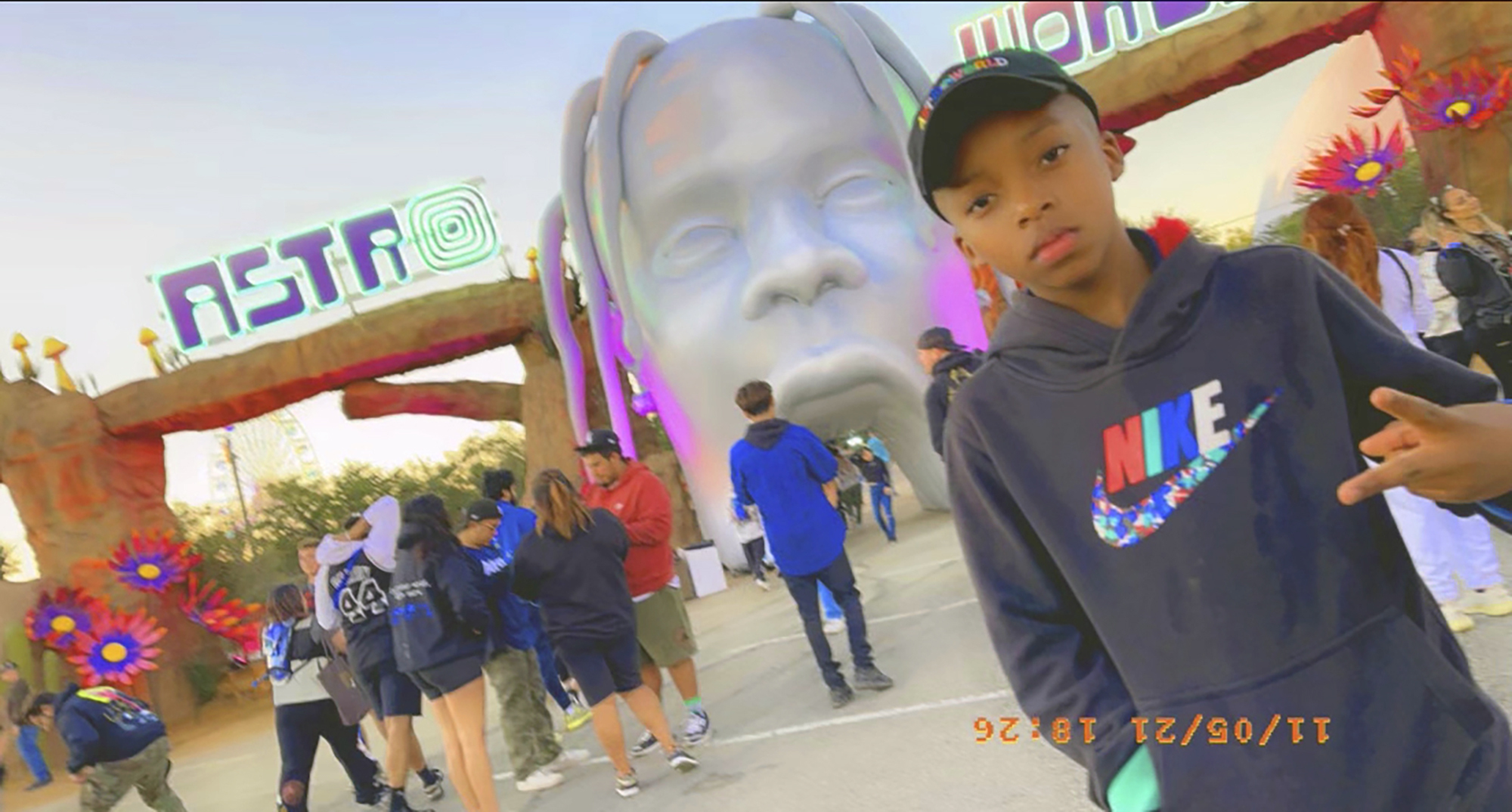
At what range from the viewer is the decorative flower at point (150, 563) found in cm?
1029

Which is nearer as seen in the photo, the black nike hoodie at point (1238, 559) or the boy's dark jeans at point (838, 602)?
the black nike hoodie at point (1238, 559)

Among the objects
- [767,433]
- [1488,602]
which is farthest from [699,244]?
[1488,602]

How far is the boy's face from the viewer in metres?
1.01

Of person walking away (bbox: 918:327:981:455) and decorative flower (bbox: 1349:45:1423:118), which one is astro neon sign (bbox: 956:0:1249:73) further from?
person walking away (bbox: 918:327:981:455)

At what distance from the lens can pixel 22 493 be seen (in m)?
11.0

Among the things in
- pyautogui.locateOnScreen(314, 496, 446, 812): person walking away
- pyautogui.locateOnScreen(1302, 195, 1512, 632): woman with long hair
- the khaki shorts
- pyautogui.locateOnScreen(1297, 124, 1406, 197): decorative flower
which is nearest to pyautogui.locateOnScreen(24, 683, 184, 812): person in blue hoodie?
pyautogui.locateOnScreen(314, 496, 446, 812): person walking away

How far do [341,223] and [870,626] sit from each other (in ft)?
31.9

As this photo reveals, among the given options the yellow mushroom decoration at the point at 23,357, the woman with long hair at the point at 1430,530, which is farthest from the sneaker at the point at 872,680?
the yellow mushroom decoration at the point at 23,357

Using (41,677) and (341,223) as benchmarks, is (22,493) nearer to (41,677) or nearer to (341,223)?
(41,677)

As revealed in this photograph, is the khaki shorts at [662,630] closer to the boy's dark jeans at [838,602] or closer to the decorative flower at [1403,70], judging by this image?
the boy's dark jeans at [838,602]

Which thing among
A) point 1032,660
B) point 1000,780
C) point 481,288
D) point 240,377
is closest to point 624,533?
point 1000,780

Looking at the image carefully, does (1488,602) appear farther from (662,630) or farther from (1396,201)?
(1396,201)

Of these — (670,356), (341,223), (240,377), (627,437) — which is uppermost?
(341,223)

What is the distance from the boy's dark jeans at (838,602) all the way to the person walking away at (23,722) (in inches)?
138
